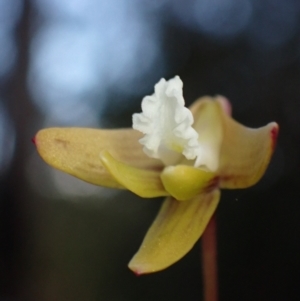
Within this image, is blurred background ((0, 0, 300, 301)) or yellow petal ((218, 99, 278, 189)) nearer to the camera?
yellow petal ((218, 99, 278, 189))

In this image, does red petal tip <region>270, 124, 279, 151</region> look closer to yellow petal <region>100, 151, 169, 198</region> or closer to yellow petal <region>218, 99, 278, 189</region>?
yellow petal <region>218, 99, 278, 189</region>

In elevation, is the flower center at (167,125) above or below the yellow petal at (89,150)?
above

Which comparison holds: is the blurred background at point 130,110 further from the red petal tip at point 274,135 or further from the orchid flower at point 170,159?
the red petal tip at point 274,135

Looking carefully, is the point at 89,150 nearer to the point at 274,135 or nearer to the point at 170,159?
the point at 170,159


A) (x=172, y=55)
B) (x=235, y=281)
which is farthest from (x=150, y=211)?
(x=172, y=55)

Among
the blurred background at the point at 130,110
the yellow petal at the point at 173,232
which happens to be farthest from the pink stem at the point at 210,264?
the blurred background at the point at 130,110

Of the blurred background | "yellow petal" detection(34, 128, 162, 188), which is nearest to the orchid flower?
"yellow petal" detection(34, 128, 162, 188)

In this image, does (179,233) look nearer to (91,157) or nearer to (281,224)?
(91,157)
